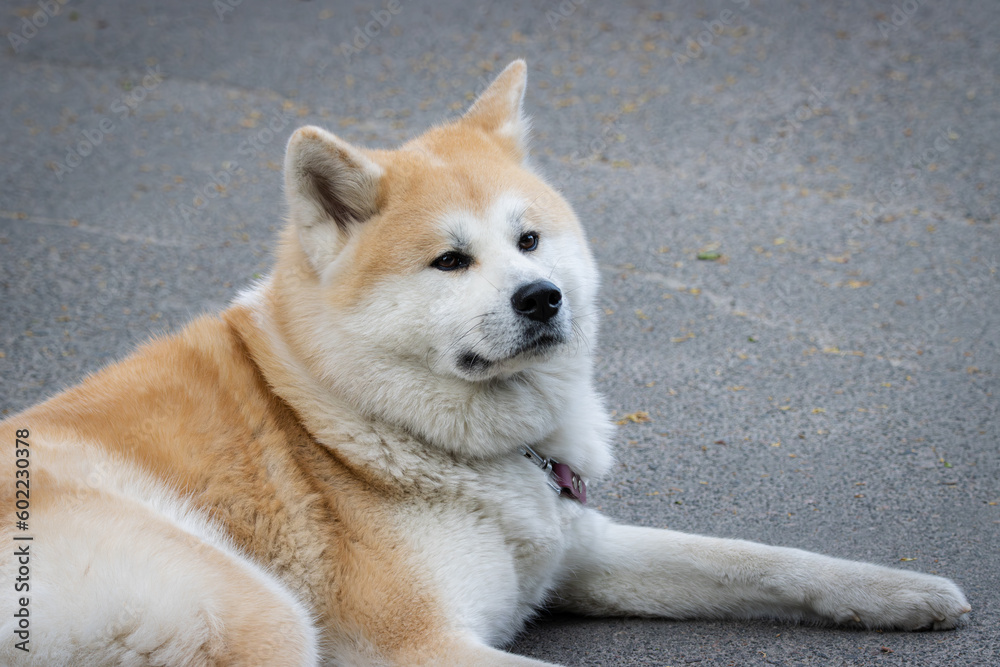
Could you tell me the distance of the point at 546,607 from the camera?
3.46m

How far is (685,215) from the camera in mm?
7145

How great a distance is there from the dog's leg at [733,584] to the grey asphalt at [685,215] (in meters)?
0.08

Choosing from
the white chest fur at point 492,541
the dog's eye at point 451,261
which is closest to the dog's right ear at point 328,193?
the dog's eye at point 451,261

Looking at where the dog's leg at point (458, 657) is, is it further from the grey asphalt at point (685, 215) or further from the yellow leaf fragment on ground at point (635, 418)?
the yellow leaf fragment on ground at point (635, 418)

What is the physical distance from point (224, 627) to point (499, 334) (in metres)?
1.22

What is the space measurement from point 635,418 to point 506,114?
1.90m

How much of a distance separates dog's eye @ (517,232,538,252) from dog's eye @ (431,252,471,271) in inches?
9.4

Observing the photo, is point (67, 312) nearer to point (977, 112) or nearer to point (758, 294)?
point (758, 294)

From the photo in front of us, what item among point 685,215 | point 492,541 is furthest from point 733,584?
point 685,215

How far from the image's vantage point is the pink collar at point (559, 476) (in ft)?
10.6

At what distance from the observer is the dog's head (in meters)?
3.02

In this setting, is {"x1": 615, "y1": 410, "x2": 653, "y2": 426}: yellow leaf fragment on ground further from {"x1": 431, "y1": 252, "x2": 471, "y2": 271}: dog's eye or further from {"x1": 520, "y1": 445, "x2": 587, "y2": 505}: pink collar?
{"x1": 431, "y1": 252, "x2": 471, "y2": 271}: dog's eye

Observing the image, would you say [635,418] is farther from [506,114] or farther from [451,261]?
[451,261]

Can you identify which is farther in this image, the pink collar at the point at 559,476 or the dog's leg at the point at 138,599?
the pink collar at the point at 559,476
